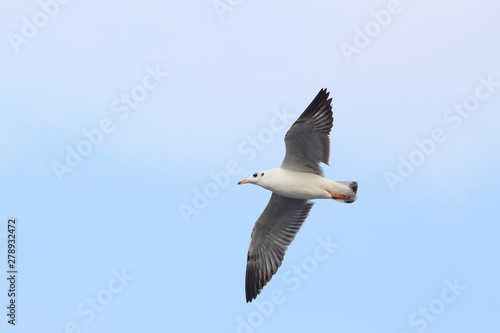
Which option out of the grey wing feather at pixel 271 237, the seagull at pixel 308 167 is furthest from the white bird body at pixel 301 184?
the grey wing feather at pixel 271 237

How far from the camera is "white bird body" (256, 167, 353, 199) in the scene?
46.6ft

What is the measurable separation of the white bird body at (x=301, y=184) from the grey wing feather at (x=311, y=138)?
182 millimetres

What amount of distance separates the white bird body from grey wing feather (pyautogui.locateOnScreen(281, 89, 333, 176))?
0.60 ft

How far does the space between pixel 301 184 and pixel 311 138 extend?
0.89 metres

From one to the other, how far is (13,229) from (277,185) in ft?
17.8

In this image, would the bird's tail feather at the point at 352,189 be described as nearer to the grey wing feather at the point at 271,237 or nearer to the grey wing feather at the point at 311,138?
the grey wing feather at the point at 311,138

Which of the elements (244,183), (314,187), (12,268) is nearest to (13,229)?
(12,268)

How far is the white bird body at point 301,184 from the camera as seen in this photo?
14.2 m

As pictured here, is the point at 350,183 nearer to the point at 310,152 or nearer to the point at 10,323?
the point at 310,152

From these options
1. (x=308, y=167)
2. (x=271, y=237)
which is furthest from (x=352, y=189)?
(x=271, y=237)

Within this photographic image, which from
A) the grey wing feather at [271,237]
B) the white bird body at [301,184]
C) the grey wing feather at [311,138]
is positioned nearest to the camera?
the grey wing feather at [311,138]

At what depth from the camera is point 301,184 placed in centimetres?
1421

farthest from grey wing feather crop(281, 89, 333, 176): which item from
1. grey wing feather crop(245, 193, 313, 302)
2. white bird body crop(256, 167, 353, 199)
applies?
grey wing feather crop(245, 193, 313, 302)

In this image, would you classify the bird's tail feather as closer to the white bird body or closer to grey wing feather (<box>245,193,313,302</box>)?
the white bird body
